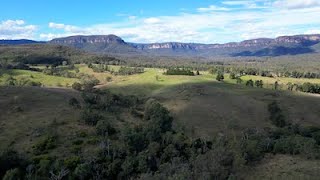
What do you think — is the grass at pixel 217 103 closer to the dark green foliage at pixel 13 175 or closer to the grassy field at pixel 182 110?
the grassy field at pixel 182 110

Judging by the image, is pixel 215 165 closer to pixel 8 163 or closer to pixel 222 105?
pixel 8 163

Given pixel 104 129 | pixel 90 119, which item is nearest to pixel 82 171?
pixel 104 129

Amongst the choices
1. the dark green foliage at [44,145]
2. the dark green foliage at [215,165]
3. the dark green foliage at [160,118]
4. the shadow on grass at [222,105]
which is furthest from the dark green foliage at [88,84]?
the dark green foliage at [215,165]

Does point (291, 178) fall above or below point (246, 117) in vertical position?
above

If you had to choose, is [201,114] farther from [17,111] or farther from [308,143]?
[308,143]

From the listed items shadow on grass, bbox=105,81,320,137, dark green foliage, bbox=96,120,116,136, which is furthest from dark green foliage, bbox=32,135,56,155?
shadow on grass, bbox=105,81,320,137

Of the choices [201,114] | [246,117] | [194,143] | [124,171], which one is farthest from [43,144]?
[246,117]
